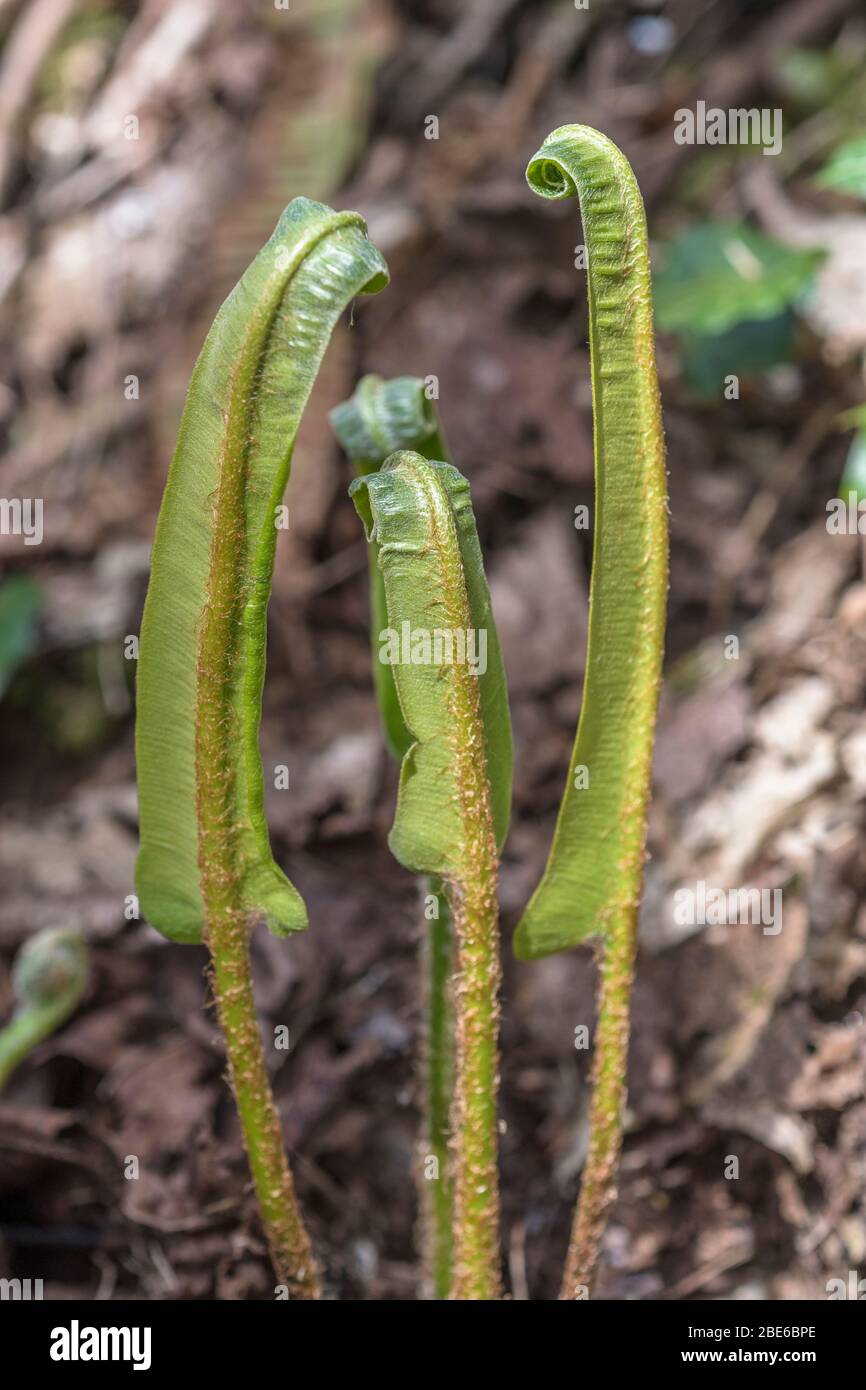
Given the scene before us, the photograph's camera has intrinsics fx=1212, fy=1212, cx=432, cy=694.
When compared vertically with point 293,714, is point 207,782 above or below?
below

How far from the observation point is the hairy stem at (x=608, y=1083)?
1.02 meters

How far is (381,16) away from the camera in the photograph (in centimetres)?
266

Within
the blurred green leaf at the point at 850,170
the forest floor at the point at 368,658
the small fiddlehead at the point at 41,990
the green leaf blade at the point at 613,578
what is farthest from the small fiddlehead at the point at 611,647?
the blurred green leaf at the point at 850,170

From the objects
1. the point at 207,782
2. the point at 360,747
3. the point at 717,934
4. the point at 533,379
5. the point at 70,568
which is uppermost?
the point at 533,379

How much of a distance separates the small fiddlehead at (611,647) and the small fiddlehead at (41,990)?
0.60 metres

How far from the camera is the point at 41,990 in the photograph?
1.38m

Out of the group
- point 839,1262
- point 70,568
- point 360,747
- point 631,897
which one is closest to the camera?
point 631,897

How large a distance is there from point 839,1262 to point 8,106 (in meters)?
2.88

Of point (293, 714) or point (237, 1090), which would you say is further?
point (293, 714)

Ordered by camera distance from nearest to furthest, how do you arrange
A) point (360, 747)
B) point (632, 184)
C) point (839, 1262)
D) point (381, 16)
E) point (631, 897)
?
point (632, 184), point (631, 897), point (839, 1262), point (360, 747), point (381, 16)

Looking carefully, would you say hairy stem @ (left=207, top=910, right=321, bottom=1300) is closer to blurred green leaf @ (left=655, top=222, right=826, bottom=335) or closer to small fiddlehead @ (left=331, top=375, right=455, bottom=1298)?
small fiddlehead @ (left=331, top=375, right=455, bottom=1298)

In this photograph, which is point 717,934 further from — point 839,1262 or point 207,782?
point 207,782

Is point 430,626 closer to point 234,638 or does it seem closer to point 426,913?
point 234,638
